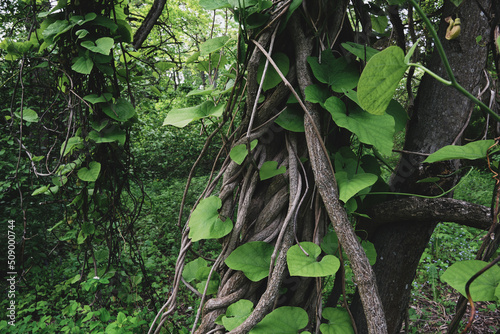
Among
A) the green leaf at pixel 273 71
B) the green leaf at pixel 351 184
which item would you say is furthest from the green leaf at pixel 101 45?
the green leaf at pixel 351 184

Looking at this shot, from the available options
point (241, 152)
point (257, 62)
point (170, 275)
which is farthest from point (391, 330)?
point (170, 275)

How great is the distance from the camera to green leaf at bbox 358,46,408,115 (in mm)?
372

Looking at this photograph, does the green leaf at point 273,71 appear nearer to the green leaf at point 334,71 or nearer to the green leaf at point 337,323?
the green leaf at point 334,71

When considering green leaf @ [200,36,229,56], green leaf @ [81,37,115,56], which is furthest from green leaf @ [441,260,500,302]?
green leaf @ [81,37,115,56]

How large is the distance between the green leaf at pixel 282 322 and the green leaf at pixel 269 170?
11.0 inches

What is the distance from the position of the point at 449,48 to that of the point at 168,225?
351 cm

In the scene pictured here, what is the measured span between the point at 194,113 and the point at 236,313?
471 mm

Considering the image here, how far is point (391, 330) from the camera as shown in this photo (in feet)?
3.29

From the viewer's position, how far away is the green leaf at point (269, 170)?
27.5 inches

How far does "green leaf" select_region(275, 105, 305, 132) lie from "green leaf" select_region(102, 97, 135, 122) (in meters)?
0.75

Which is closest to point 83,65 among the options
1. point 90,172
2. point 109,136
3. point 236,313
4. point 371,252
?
point 109,136

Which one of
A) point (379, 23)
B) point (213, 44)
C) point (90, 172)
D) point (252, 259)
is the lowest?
point (90, 172)

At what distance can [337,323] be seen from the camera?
64 cm

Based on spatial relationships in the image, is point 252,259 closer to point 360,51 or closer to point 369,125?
point 369,125
